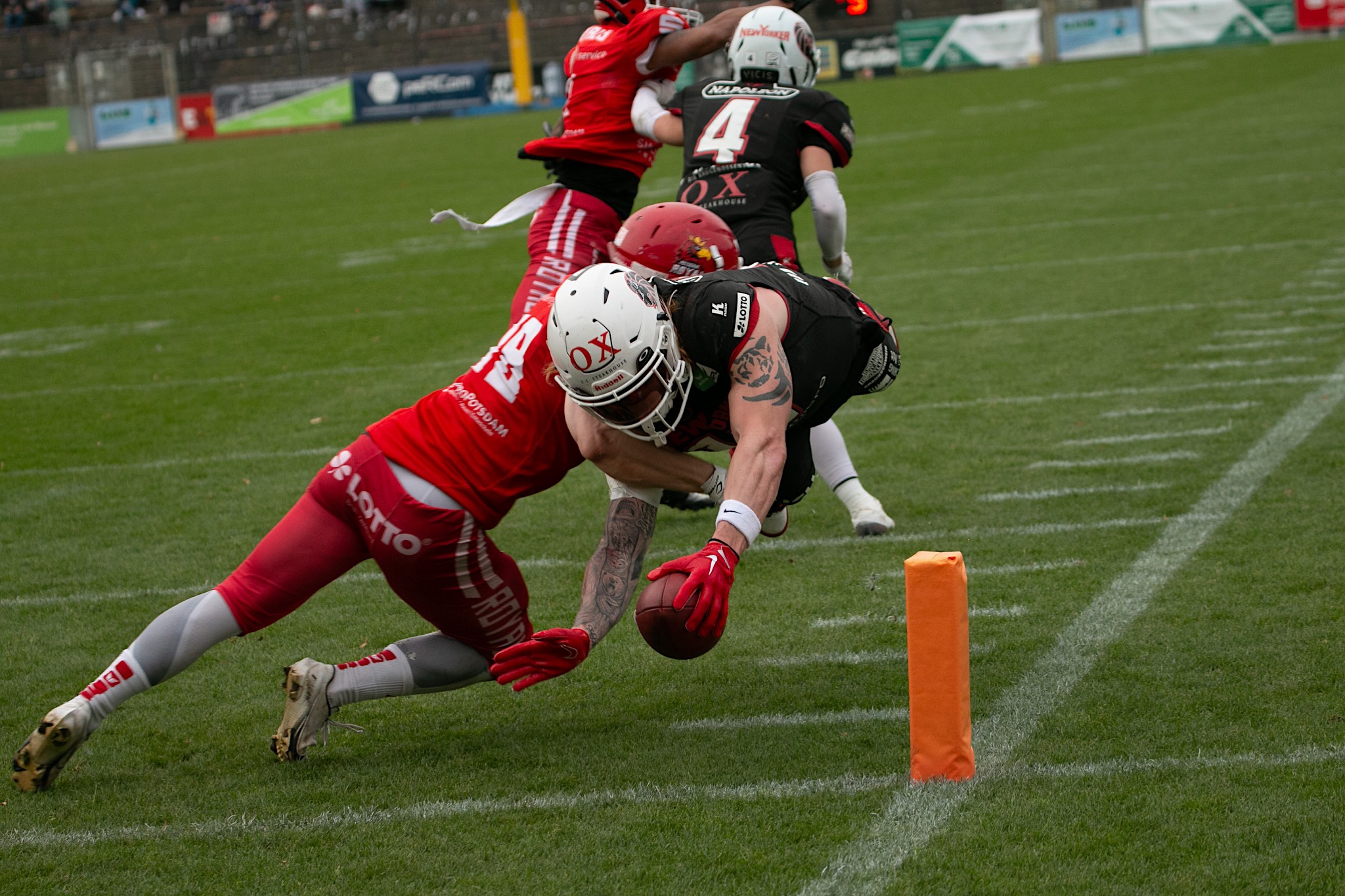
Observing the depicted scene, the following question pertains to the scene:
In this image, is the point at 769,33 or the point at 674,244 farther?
the point at 769,33

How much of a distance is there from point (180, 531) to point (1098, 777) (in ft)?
13.6

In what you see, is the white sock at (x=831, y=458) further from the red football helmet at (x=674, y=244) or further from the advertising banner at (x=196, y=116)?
the advertising banner at (x=196, y=116)

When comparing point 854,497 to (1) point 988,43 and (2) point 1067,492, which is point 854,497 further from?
(1) point 988,43

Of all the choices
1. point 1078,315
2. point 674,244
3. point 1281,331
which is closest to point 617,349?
point 674,244

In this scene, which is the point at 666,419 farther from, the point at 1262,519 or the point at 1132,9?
the point at 1132,9

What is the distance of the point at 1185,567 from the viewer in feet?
15.4

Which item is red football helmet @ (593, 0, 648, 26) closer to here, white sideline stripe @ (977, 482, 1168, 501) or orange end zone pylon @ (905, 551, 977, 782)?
white sideline stripe @ (977, 482, 1168, 501)

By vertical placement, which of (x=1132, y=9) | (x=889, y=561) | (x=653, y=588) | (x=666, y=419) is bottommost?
(x=889, y=561)

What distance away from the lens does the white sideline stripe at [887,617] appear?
4.44 m

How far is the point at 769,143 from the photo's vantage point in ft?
18.2

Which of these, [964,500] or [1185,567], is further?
[964,500]

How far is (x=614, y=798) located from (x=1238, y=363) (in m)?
5.17

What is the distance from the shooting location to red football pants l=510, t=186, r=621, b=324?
19.2 feet

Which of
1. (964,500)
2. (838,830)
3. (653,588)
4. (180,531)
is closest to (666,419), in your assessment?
(653,588)
